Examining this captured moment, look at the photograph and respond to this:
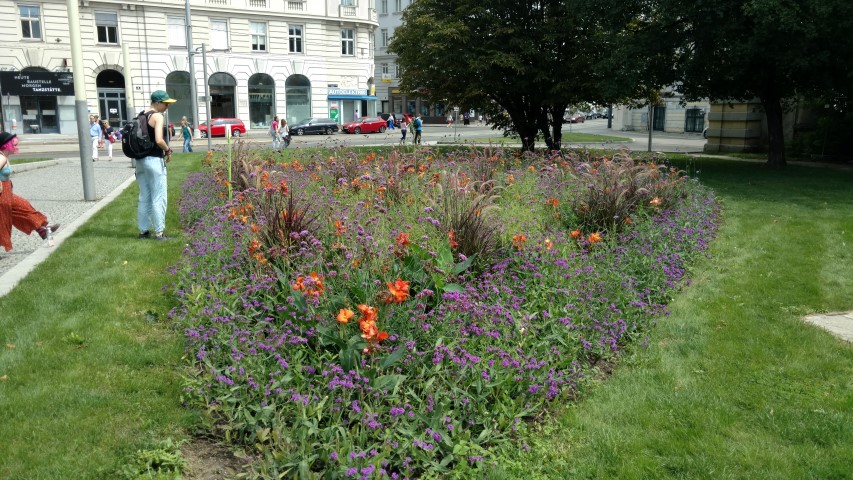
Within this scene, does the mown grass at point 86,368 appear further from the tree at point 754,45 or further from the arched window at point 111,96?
the arched window at point 111,96

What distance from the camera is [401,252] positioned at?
5.48 metres

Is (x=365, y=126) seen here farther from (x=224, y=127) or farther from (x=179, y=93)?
(x=179, y=93)

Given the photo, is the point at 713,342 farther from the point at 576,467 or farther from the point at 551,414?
the point at 576,467

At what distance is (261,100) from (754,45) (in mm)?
40351

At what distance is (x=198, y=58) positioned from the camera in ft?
153

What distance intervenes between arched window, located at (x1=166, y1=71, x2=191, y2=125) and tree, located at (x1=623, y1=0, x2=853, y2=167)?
35121 mm

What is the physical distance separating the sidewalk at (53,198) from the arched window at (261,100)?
2601 cm

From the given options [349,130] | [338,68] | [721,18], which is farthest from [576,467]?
[338,68]

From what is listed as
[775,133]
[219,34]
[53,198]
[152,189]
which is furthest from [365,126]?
[152,189]

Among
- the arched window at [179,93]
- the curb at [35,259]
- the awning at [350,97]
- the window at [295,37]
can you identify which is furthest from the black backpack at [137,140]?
the awning at [350,97]

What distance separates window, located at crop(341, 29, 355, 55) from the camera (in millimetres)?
53031

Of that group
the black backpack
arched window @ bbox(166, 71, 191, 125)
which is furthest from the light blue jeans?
arched window @ bbox(166, 71, 191, 125)

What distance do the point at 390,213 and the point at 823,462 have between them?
15.4 feet

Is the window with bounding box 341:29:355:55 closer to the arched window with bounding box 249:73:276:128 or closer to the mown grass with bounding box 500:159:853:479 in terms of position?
the arched window with bounding box 249:73:276:128
